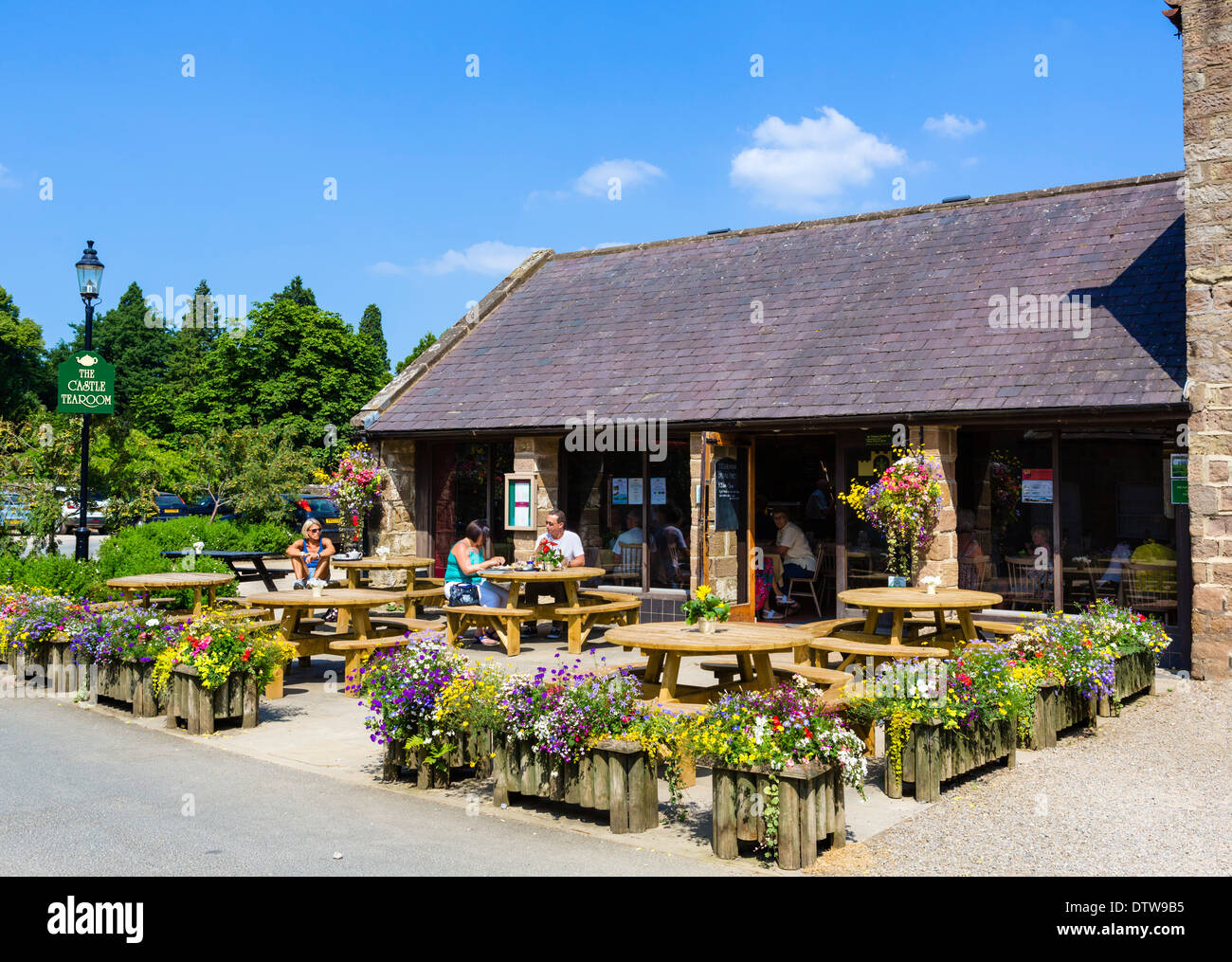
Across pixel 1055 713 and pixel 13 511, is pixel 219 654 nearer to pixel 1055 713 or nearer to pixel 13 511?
pixel 1055 713

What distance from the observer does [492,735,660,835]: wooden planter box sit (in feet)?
19.0

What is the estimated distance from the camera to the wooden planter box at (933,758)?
640 centimetres

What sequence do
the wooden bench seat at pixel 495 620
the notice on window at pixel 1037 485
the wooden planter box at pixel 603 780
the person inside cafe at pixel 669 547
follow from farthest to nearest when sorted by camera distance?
1. the person inside cafe at pixel 669 547
2. the notice on window at pixel 1037 485
3. the wooden bench seat at pixel 495 620
4. the wooden planter box at pixel 603 780

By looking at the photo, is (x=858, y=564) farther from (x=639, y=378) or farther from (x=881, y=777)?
(x=881, y=777)

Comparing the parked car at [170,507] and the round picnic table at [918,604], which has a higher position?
the parked car at [170,507]

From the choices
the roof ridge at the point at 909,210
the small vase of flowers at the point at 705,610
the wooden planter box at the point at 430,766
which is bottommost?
the wooden planter box at the point at 430,766

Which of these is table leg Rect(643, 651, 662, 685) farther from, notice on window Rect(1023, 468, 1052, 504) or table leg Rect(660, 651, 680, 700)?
notice on window Rect(1023, 468, 1052, 504)

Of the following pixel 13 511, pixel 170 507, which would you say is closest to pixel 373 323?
pixel 170 507

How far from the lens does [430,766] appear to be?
6789 mm

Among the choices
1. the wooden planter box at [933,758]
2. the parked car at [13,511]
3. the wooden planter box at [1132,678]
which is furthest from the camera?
the parked car at [13,511]

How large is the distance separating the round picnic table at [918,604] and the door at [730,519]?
4021 mm

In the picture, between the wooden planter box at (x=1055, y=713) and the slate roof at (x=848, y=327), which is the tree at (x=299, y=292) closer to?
the slate roof at (x=848, y=327)

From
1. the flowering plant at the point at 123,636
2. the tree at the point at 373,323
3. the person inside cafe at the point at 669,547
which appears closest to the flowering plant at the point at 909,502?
the person inside cafe at the point at 669,547

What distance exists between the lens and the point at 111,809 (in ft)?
20.2
